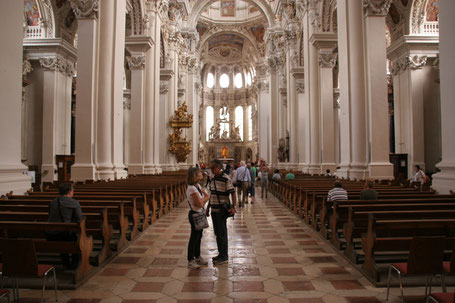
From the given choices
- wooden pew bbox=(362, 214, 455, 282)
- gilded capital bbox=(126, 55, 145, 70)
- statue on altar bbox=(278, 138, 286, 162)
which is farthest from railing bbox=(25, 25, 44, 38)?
wooden pew bbox=(362, 214, 455, 282)

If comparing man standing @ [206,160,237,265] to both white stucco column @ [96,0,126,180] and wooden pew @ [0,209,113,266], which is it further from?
white stucco column @ [96,0,126,180]

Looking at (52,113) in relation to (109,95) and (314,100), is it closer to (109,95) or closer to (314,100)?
(109,95)

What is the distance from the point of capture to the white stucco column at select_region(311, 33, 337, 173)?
16.9m

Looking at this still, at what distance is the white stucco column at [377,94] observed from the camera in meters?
10.8

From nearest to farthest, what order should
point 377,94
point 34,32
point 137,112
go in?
point 377,94 < point 137,112 < point 34,32

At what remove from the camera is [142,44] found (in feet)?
57.8

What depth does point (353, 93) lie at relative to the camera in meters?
11.6

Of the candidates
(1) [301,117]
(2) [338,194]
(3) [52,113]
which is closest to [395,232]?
(2) [338,194]

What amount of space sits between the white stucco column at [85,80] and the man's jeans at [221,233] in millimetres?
6999

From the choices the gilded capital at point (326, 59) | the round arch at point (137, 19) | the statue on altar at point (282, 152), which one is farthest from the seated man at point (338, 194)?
the statue on altar at point (282, 152)

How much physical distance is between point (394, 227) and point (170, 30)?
23.9m

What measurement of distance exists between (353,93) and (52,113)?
15178mm

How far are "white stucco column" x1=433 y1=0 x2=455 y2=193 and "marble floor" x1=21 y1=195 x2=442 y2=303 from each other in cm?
268

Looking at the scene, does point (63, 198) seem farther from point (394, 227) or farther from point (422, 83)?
point (422, 83)
